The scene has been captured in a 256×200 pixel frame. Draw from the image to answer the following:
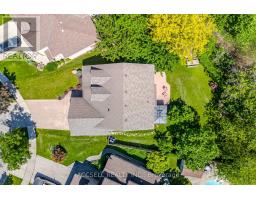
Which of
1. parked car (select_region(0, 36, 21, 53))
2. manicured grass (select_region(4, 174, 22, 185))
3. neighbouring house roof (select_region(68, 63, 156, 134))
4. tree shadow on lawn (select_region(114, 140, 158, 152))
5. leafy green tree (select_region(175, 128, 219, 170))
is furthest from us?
tree shadow on lawn (select_region(114, 140, 158, 152))

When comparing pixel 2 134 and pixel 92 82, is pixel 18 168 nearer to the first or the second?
pixel 2 134

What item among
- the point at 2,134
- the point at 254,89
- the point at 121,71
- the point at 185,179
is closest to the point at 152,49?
the point at 121,71

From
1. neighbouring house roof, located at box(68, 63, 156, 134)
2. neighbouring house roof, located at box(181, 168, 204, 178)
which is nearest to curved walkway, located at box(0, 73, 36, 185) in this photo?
neighbouring house roof, located at box(68, 63, 156, 134)

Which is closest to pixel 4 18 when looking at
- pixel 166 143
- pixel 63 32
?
pixel 63 32

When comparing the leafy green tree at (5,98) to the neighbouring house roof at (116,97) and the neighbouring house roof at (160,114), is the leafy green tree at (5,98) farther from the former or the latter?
the neighbouring house roof at (160,114)

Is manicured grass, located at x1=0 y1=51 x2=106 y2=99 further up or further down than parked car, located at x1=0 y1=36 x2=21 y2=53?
further down

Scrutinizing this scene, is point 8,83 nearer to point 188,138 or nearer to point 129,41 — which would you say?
point 129,41

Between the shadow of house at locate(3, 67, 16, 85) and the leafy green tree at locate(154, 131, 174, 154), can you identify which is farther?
the shadow of house at locate(3, 67, 16, 85)

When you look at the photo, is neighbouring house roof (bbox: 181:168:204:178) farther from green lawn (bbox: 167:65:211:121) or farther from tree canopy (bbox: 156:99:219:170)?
green lawn (bbox: 167:65:211:121)
